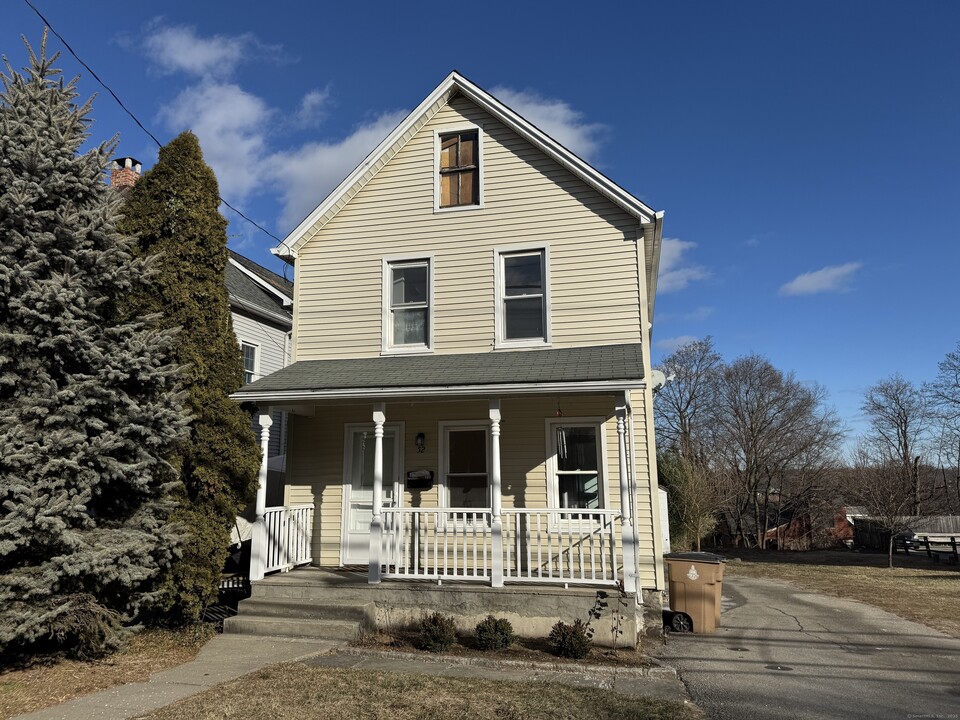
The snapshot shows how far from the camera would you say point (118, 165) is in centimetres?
1611

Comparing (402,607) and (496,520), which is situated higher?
(496,520)

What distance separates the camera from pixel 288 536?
9.89m

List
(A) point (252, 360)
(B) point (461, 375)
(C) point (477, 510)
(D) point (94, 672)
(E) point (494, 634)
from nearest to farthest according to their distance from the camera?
(D) point (94, 672)
(E) point (494, 634)
(C) point (477, 510)
(B) point (461, 375)
(A) point (252, 360)

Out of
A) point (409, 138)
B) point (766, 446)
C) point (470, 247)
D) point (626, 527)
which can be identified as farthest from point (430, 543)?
point (766, 446)

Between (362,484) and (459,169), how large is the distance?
5.92 meters

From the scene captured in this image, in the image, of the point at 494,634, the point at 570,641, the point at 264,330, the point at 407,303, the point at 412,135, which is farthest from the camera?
the point at 264,330

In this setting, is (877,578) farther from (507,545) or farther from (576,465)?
(507,545)

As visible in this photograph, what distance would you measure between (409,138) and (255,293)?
7242mm

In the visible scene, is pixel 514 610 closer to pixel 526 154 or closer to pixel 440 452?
pixel 440 452

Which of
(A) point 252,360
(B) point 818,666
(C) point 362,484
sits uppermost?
(A) point 252,360

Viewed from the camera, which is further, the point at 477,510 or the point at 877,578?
the point at 877,578

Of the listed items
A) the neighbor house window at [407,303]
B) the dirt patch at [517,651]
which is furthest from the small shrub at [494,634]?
the neighbor house window at [407,303]

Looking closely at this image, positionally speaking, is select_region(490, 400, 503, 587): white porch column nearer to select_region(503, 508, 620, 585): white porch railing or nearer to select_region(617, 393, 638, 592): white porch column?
select_region(503, 508, 620, 585): white porch railing

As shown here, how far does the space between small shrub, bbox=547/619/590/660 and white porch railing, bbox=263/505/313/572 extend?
445cm
